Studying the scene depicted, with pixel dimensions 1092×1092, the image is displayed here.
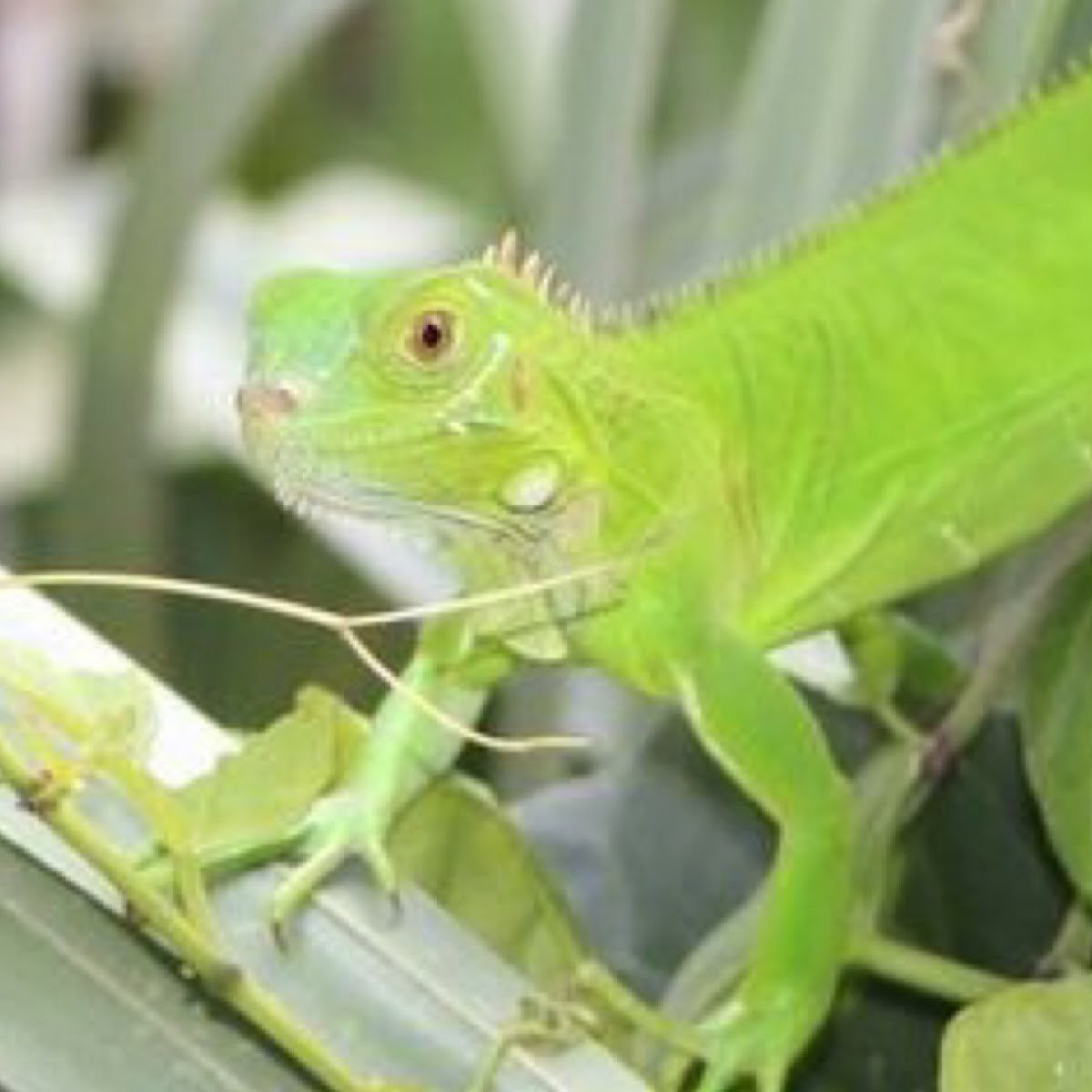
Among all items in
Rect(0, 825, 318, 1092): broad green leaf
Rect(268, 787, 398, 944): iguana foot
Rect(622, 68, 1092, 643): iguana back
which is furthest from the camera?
Rect(622, 68, 1092, 643): iguana back

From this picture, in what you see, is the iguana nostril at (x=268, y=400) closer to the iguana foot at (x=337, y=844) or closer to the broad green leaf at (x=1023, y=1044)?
the iguana foot at (x=337, y=844)

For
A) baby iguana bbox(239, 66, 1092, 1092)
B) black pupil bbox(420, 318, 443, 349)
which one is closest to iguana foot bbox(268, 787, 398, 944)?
baby iguana bbox(239, 66, 1092, 1092)

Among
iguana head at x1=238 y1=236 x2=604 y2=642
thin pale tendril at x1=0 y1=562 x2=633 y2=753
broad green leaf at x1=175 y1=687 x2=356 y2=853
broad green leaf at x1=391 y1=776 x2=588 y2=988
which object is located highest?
iguana head at x1=238 y1=236 x2=604 y2=642

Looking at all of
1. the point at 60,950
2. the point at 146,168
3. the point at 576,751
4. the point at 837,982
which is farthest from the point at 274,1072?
the point at 146,168

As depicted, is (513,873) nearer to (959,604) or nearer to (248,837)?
(248,837)

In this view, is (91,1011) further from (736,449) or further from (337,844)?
(736,449)

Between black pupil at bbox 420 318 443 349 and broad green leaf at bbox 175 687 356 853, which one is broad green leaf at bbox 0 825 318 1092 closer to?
broad green leaf at bbox 175 687 356 853

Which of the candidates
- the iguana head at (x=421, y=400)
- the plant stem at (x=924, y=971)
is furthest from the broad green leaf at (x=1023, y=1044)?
the iguana head at (x=421, y=400)
